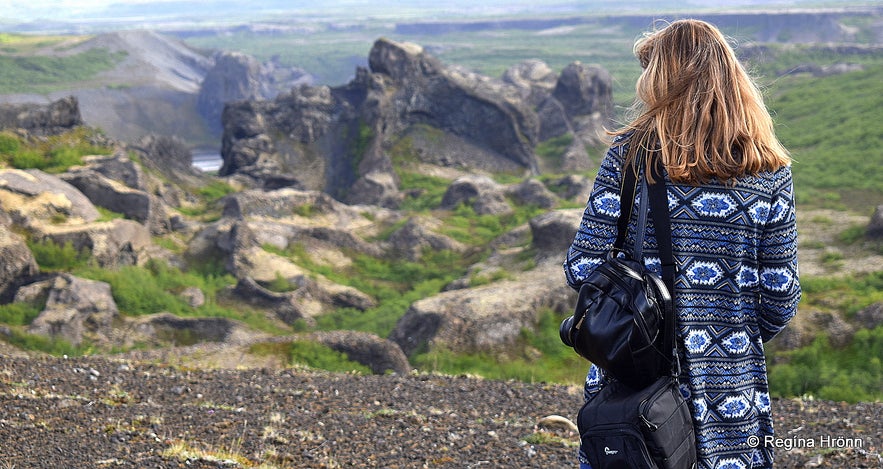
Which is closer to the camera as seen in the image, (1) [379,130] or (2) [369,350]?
(2) [369,350]

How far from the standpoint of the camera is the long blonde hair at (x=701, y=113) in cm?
329

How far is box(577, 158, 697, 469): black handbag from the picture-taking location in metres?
3.15

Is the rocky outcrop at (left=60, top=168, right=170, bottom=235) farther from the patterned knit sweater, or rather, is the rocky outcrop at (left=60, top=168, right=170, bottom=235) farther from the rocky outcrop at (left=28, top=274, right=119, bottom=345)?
the patterned knit sweater

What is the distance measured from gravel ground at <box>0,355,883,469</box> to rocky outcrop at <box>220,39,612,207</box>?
37.3 meters

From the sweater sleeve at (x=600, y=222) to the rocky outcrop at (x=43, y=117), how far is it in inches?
1327

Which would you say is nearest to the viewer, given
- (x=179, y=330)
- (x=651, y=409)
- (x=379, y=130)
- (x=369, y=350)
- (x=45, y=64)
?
(x=651, y=409)

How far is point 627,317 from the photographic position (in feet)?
10.3

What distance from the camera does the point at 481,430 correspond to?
→ 341 inches

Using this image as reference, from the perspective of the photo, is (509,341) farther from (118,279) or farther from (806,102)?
(806,102)

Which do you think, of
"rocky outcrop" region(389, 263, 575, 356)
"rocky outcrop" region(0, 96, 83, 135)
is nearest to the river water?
"rocky outcrop" region(0, 96, 83, 135)

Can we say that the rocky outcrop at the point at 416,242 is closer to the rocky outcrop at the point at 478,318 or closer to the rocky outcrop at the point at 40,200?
the rocky outcrop at the point at 40,200

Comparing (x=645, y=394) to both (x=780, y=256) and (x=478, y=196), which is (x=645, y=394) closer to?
(x=780, y=256)

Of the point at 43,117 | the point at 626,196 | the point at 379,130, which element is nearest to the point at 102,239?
the point at 43,117

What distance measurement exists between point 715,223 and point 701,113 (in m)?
0.46
